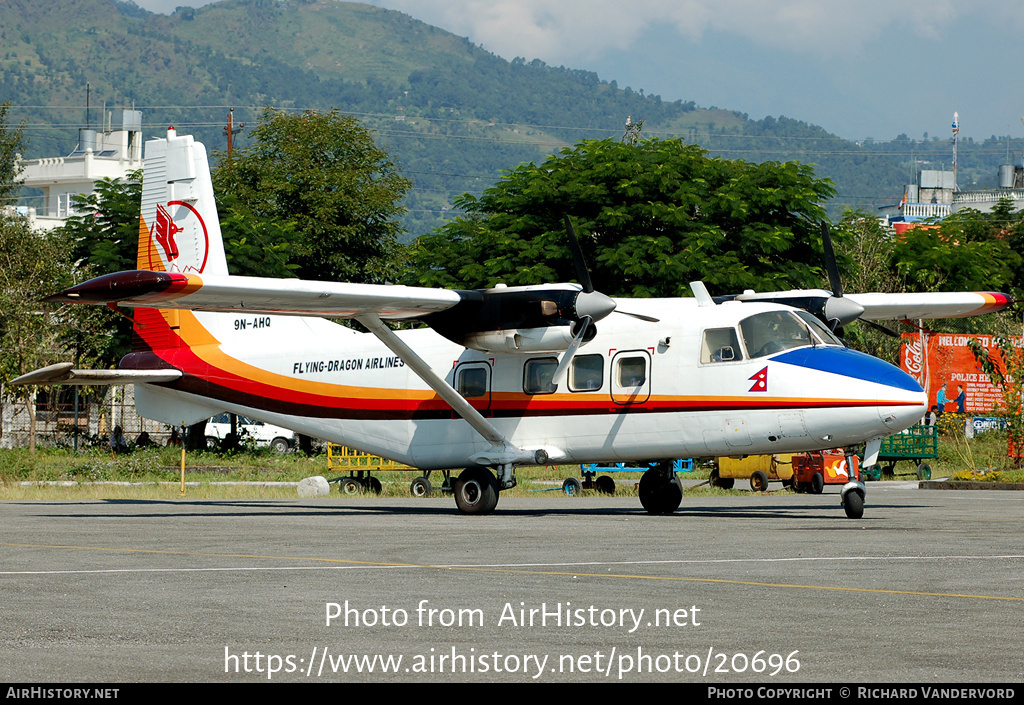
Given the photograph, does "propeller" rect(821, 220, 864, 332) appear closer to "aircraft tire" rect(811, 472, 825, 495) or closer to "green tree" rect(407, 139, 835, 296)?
"aircraft tire" rect(811, 472, 825, 495)

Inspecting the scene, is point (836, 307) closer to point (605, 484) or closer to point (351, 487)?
point (605, 484)

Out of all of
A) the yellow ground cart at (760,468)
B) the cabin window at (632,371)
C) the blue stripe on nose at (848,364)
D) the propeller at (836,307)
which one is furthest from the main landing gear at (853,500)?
the yellow ground cart at (760,468)

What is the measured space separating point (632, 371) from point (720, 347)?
1.50 meters

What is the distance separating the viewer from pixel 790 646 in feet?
23.4

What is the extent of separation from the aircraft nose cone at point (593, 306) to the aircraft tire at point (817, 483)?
1461 cm

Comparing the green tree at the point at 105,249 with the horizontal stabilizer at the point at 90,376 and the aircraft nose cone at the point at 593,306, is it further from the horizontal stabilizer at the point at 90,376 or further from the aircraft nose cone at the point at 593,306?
the aircraft nose cone at the point at 593,306

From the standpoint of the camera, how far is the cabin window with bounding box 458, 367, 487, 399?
2092 centimetres

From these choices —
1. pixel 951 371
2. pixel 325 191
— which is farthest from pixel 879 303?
pixel 325 191

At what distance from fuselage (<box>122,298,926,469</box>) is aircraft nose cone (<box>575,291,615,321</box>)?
0.61m

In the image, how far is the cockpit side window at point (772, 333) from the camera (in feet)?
60.8

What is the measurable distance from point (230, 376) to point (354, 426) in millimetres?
2770
